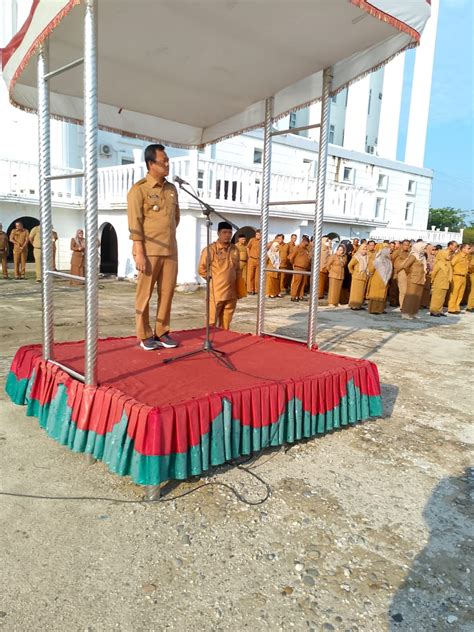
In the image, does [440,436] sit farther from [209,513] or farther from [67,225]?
[67,225]

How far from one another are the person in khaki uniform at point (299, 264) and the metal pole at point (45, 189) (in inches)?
398

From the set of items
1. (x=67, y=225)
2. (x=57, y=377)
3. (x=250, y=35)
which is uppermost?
(x=250, y=35)

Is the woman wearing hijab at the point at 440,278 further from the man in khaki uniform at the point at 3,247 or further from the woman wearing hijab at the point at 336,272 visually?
the man in khaki uniform at the point at 3,247

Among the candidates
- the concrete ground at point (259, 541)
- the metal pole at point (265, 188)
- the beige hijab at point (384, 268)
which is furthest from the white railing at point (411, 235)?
the concrete ground at point (259, 541)

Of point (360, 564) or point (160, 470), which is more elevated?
point (160, 470)

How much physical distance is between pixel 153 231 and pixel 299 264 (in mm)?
9941

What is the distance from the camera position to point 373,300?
11617 mm

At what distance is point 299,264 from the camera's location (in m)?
13.6

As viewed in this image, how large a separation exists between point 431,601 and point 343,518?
2.25 ft

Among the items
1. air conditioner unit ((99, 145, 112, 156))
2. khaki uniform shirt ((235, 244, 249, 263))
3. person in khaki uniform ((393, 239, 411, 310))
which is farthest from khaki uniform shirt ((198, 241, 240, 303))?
air conditioner unit ((99, 145, 112, 156))

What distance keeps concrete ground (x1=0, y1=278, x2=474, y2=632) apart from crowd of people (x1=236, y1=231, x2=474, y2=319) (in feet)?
24.3

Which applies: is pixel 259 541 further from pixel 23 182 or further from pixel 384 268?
pixel 23 182

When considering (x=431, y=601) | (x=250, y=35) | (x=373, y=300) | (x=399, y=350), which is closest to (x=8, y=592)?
(x=431, y=601)

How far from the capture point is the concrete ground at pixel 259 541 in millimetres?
2037
